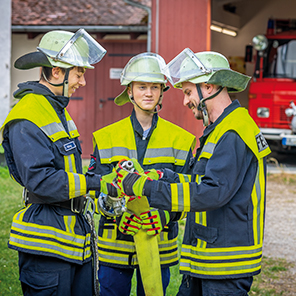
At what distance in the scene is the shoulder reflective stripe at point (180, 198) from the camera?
2338 millimetres

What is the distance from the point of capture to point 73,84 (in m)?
2.74

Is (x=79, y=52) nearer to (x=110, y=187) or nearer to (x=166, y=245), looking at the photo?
(x=110, y=187)

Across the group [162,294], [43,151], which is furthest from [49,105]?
[162,294]

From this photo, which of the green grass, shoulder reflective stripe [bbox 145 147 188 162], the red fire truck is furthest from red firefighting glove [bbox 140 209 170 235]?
the red fire truck

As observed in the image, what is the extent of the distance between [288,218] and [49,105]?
5.28 meters

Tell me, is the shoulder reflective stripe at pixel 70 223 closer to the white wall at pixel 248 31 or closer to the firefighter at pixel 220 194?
the firefighter at pixel 220 194

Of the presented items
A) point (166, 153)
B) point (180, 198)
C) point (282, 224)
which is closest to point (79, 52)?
point (166, 153)

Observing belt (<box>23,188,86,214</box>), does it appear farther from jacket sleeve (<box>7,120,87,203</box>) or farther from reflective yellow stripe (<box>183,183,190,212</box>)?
reflective yellow stripe (<box>183,183,190,212</box>)

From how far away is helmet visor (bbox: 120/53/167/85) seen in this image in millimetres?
3184

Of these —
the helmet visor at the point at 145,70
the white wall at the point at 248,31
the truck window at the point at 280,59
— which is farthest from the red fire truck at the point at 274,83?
the helmet visor at the point at 145,70

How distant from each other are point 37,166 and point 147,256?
96cm

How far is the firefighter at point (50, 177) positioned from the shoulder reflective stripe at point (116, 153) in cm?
33

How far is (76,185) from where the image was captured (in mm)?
2453

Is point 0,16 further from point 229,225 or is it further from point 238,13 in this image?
point 238,13
